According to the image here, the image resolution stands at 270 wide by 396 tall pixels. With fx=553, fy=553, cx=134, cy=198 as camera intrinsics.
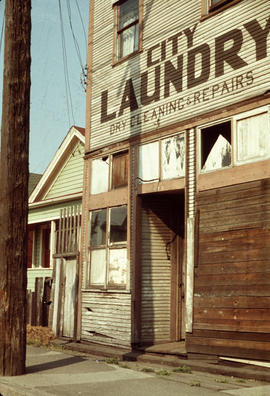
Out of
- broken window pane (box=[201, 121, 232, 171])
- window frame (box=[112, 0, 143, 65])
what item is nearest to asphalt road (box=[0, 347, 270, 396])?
broken window pane (box=[201, 121, 232, 171])

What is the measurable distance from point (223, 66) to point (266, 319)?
4796 millimetres

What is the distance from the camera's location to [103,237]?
44.4 ft

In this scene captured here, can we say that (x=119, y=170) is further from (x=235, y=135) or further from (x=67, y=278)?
(x=235, y=135)

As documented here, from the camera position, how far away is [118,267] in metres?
12.9

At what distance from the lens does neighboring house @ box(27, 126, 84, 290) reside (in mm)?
19891

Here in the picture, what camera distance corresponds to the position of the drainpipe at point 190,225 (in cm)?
1048

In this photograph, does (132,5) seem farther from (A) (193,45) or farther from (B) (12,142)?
(B) (12,142)

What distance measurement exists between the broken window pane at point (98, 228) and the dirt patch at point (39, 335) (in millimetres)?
2806

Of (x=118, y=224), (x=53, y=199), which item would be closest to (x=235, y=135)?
(x=118, y=224)

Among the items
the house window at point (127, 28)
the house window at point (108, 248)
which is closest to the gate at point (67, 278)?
the house window at point (108, 248)

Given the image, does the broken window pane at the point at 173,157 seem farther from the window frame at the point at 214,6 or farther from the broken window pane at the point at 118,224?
the window frame at the point at 214,6

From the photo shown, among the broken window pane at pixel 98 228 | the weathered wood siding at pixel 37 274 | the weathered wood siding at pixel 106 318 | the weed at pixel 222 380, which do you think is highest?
the broken window pane at pixel 98 228

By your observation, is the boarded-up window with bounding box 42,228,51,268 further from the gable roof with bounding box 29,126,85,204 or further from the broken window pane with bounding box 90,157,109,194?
the broken window pane with bounding box 90,157,109,194

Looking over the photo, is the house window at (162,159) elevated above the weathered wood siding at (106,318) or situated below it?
above
